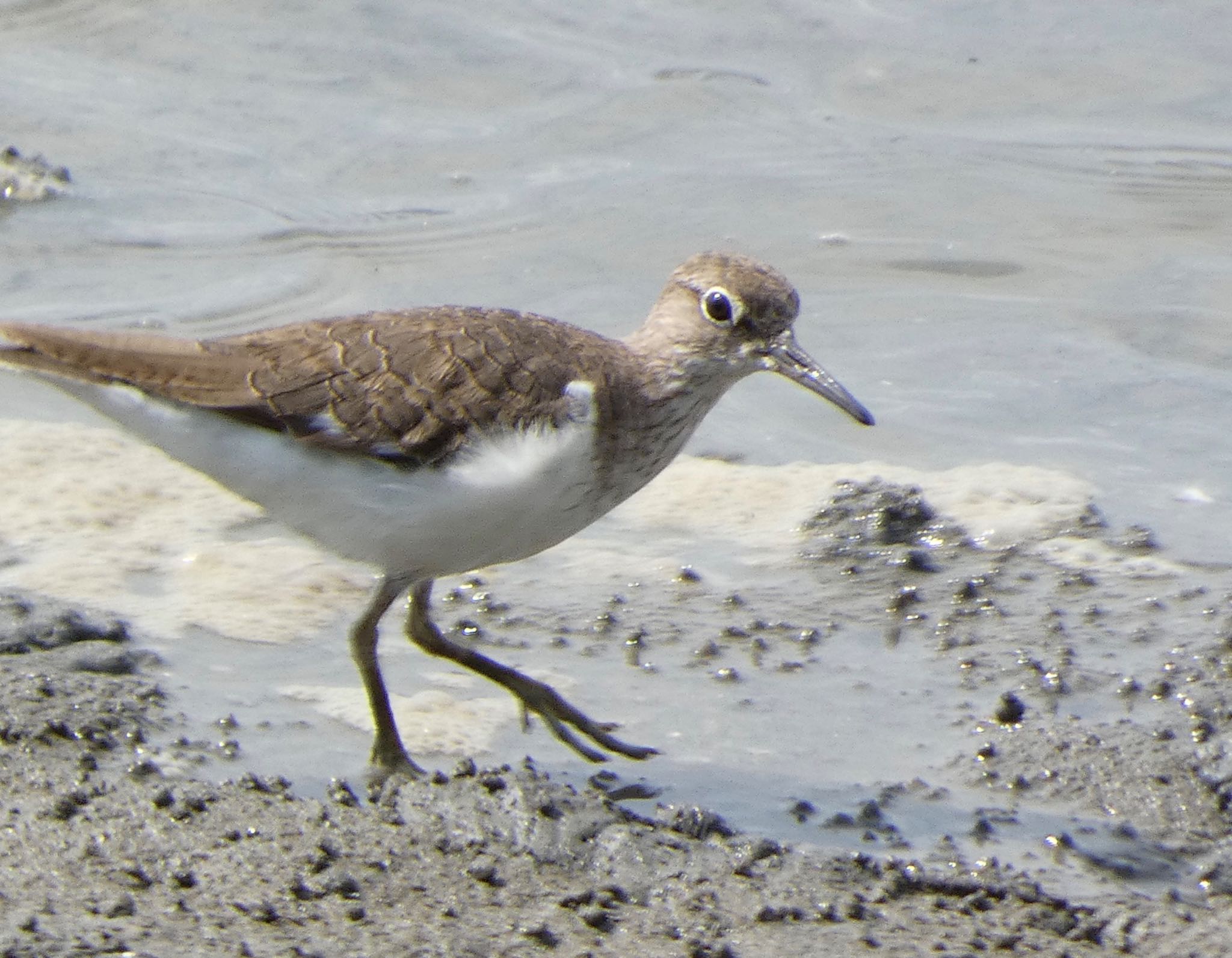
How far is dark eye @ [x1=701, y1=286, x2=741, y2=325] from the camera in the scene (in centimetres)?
504

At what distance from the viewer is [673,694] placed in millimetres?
4938

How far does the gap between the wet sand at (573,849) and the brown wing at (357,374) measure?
82 cm

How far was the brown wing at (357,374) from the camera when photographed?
4.52 metres

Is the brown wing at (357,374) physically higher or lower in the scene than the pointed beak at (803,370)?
lower

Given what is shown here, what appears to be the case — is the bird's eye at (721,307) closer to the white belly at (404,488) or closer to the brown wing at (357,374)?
the brown wing at (357,374)

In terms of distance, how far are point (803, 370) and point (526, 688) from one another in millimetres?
1256

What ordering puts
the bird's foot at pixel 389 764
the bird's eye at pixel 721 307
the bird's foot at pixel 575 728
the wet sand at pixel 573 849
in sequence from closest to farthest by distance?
the wet sand at pixel 573 849
the bird's foot at pixel 389 764
the bird's foot at pixel 575 728
the bird's eye at pixel 721 307

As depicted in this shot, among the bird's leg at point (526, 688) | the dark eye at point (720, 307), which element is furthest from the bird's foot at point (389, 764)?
the dark eye at point (720, 307)

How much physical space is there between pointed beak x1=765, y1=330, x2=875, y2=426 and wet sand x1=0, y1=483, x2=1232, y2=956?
0.85 meters

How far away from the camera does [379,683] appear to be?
4.66m

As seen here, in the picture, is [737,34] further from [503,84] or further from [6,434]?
[6,434]

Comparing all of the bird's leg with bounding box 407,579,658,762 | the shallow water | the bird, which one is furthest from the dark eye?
the bird's leg with bounding box 407,579,658,762

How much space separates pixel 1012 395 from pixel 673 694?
2805 millimetres

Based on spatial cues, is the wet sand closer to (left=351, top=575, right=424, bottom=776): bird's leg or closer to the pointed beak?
(left=351, top=575, right=424, bottom=776): bird's leg
